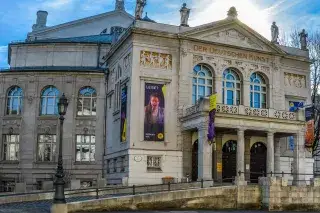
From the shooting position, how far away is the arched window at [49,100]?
40.5 m

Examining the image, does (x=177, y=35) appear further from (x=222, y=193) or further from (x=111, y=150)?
(x=222, y=193)

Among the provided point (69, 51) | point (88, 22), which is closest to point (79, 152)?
A: point (69, 51)

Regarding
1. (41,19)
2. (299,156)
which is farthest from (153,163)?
(41,19)

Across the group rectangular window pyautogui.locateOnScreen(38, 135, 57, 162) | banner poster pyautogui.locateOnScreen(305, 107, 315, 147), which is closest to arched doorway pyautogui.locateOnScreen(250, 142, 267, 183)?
banner poster pyautogui.locateOnScreen(305, 107, 315, 147)

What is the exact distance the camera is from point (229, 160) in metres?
35.9

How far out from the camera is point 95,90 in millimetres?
40938

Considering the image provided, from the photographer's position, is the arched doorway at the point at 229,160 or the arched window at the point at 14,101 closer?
the arched doorway at the point at 229,160

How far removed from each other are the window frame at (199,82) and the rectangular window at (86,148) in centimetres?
1026

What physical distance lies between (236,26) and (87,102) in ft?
48.0

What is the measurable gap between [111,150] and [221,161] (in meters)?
9.14

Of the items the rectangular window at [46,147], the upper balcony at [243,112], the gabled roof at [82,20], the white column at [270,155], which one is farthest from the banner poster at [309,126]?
the gabled roof at [82,20]

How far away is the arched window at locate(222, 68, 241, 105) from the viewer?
37.1 metres

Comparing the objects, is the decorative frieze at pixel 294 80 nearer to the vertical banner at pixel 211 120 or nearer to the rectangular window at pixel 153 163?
the vertical banner at pixel 211 120

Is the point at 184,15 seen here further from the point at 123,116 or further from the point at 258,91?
the point at 123,116
